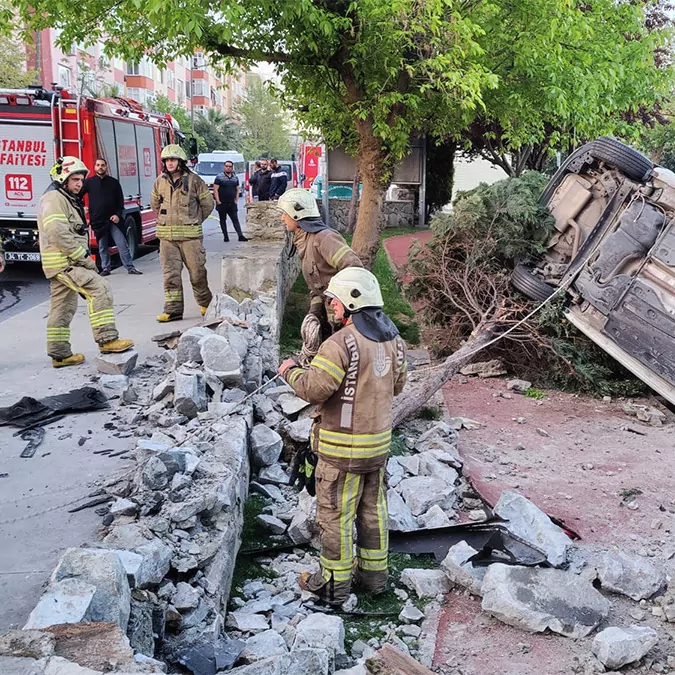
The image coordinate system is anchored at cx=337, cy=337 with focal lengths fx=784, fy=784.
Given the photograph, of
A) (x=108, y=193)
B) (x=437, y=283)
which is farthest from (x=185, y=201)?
(x=108, y=193)

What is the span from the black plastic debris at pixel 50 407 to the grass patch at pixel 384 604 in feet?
8.58

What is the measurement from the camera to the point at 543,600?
4199 mm

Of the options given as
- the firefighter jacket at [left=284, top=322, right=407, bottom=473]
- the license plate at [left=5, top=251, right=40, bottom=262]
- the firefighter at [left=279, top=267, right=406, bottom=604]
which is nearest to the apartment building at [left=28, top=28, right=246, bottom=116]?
the license plate at [left=5, top=251, right=40, bottom=262]

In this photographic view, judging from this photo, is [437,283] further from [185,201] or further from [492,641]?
[492,641]

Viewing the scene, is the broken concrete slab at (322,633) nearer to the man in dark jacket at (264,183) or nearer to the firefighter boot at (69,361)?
the firefighter boot at (69,361)

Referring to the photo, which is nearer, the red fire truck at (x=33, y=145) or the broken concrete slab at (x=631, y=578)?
the broken concrete slab at (x=631, y=578)

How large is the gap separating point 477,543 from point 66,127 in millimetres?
9910

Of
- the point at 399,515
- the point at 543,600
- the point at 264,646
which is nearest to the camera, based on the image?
the point at 264,646

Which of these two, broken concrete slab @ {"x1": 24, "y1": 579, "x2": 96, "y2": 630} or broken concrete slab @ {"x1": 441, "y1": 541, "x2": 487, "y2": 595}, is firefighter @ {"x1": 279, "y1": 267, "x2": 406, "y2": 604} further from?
broken concrete slab @ {"x1": 24, "y1": 579, "x2": 96, "y2": 630}

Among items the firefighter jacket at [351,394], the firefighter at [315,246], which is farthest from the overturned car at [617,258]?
the firefighter jacket at [351,394]

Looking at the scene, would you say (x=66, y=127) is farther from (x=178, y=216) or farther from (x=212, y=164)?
(x=212, y=164)

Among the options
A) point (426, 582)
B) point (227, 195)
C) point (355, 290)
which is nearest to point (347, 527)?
point (426, 582)

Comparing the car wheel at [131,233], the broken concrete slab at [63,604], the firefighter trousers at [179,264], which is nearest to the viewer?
the broken concrete slab at [63,604]

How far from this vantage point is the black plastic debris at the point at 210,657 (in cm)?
319
